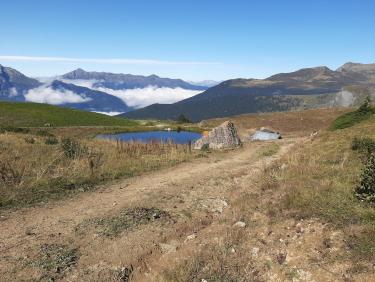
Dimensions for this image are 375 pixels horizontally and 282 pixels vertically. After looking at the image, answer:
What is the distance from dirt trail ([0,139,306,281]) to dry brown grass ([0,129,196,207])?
1.35 metres

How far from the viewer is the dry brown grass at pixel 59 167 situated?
1848cm

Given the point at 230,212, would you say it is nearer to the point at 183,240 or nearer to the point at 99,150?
the point at 183,240

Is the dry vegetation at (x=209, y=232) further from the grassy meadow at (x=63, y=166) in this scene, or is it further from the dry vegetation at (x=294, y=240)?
the grassy meadow at (x=63, y=166)

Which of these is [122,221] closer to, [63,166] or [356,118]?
[63,166]

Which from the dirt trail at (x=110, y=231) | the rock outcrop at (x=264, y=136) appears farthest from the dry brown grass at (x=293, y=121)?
the dirt trail at (x=110, y=231)

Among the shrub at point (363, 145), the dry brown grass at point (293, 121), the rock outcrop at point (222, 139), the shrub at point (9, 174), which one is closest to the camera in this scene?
the shrub at point (9, 174)

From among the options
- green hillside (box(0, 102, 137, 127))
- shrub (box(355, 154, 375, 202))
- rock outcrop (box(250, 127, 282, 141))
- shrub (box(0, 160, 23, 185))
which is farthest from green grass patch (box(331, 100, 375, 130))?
green hillside (box(0, 102, 137, 127))

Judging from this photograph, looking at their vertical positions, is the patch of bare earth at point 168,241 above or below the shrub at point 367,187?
below

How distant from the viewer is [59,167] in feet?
74.5

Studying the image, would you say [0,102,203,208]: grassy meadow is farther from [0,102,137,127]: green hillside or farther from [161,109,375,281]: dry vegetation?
[0,102,137,127]: green hillside

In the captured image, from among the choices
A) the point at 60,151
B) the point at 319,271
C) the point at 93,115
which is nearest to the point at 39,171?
the point at 60,151

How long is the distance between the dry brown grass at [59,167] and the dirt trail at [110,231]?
135 cm

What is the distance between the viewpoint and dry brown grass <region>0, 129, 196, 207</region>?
1848 centimetres

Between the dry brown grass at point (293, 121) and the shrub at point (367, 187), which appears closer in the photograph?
the shrub at point (367, 187)
